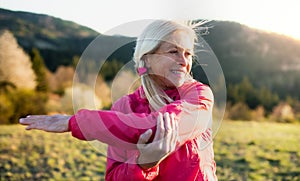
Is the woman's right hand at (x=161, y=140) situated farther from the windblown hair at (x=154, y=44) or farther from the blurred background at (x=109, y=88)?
the blurred background at (x=109, y=88)

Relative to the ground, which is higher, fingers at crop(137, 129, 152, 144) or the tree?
fingers at crop(137, 129, 152, 144)

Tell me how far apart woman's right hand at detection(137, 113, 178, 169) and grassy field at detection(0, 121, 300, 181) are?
342 cm

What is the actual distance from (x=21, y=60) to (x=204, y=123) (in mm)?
4079

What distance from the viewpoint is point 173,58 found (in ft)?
5.11

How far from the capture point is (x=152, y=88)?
5.25 ft

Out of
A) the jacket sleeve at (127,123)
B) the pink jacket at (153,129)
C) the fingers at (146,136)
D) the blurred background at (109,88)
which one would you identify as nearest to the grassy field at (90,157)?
the blurred background at (109,88)

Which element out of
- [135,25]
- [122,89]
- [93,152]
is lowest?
[93,152]

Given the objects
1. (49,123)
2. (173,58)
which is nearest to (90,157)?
(173,58)

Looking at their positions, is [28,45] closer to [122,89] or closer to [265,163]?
[265,163]

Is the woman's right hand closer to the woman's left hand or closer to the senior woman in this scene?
the senior woman

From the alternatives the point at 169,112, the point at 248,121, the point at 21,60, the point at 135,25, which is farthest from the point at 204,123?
the point at 248,121

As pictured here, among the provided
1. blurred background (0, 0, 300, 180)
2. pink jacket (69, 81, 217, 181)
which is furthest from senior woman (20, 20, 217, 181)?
blurred background (0, 0, 300, 180)

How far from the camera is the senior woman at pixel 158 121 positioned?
53.1 inches

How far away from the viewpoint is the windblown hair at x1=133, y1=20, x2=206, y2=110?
1.55m
